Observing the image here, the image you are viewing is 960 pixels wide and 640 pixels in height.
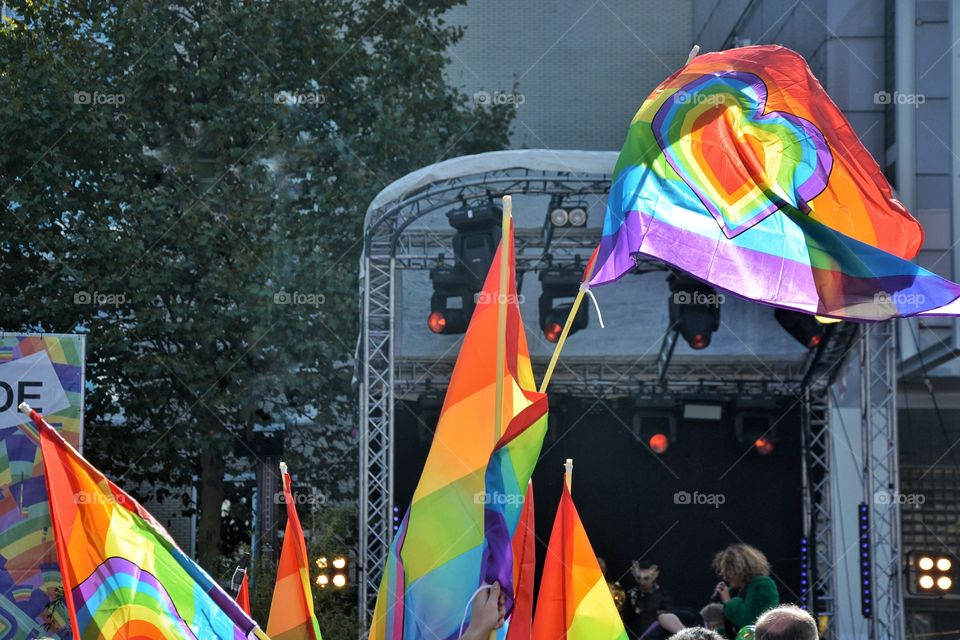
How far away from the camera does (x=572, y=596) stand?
18.3ft

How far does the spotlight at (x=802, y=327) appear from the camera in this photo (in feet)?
38.5

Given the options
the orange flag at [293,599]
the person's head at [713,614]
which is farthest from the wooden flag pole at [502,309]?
the person's head at [713,614]

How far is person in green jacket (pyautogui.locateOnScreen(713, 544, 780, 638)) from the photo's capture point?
689cm

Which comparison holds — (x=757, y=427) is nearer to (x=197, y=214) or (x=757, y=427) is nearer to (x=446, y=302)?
(x=446, y=302)

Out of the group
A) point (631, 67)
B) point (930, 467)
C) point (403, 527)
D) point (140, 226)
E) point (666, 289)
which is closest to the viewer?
point (403, 527)

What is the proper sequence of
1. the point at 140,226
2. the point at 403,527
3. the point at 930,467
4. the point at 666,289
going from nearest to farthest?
1. the point at 403,527
2. the point at 666,289
3. the point at 140,226
4. the point at 930,467

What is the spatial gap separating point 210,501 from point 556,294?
18.5 feet

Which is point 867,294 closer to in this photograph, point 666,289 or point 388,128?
point 666,289

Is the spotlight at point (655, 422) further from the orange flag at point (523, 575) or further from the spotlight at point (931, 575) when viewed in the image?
the orange flag at point (523, 575)

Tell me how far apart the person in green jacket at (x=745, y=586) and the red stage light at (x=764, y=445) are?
220 inches

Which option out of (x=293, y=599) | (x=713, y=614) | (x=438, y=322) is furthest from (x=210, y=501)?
(x=293, y=599)

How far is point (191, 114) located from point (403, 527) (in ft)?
35.5

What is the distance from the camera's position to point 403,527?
5152 mm

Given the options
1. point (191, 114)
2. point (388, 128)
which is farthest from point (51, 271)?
point (388, 128)
